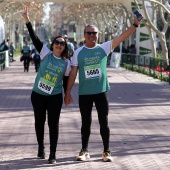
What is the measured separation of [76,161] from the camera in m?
8.90

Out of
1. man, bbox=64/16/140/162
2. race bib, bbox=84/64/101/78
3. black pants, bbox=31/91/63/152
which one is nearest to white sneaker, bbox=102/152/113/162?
man, bbox=64/16/140/162

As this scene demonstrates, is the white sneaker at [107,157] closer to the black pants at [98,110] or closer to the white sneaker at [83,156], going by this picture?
the black pants at [98,110]

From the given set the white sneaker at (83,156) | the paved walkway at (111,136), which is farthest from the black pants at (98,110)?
the paved walkway at (111,136)

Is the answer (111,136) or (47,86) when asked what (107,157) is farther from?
(111,136)

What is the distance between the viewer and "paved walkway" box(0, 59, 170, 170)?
28.7 feet

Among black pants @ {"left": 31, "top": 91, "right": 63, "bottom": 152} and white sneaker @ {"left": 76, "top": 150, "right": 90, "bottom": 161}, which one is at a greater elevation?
black pants @ {"left": 31, "top": 91, "right": 63, "bottom": 152}

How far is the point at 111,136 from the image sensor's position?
447 inches

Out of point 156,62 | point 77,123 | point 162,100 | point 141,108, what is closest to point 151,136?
point 77,123

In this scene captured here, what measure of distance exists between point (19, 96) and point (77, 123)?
6.61 metres

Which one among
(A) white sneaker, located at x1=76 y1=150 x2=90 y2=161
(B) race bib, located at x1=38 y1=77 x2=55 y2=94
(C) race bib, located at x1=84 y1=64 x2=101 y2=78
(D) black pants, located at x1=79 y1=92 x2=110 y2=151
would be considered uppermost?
(C) race bib, located at x1=84 y1=64 x2=101 y2=78

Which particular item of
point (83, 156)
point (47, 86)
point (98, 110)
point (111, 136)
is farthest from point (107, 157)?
point (111, 136)

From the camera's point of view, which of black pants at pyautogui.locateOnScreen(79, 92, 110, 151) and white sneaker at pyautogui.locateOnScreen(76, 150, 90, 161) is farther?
white sneaker at pyautogui.locateOnScreen(76, 150, 90, 161)

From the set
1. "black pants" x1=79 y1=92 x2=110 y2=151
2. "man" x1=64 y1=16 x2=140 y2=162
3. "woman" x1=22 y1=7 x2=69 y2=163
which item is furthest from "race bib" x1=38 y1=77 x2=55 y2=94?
"black pants" x1=79 y1=92 x2=110 y2=151

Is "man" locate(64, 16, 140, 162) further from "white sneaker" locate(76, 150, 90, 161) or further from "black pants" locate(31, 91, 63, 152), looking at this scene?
"black pants" locate(31, 91, 63, 152)
